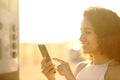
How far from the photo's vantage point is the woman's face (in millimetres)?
1259

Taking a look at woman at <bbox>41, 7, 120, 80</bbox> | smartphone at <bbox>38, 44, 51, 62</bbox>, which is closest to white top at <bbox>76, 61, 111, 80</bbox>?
woman at <bbox>41, 7, 120, 80</bbox>

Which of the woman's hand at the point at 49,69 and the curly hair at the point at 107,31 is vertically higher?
the curly hair at the point at 107,31

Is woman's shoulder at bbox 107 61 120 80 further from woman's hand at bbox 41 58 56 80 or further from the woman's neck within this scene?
woman's hand at bbox 41 58 56 80

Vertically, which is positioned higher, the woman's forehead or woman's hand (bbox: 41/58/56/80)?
the woman's forehead

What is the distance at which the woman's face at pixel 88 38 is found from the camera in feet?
4.13

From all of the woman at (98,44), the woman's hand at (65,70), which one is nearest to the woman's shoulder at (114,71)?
the woman at (98,44)

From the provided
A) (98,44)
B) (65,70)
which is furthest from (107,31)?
(65,70)

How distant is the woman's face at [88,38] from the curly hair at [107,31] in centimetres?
2

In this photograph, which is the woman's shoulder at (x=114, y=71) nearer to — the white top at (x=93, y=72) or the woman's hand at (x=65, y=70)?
the white top at (x=93, y=72)

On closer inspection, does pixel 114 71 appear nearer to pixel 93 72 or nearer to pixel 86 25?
pixel 93 72

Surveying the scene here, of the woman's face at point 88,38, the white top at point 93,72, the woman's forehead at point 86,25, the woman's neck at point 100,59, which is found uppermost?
the woman's forehead at point 86,25

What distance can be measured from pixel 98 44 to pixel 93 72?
10 centimetres

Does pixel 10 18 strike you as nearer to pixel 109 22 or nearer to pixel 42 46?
pixel 42 46

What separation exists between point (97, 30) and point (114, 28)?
0.07 meters
